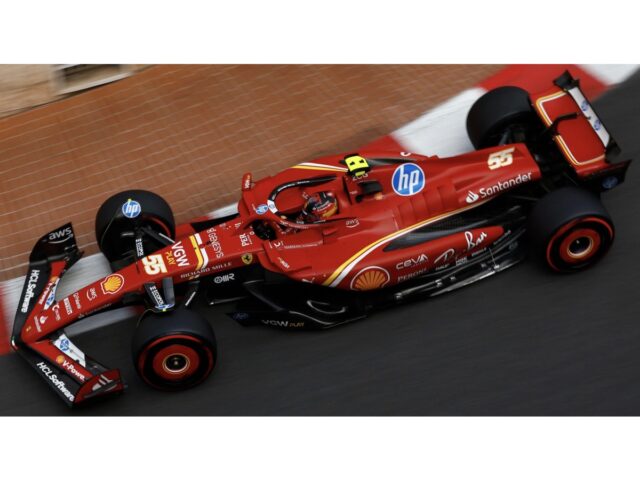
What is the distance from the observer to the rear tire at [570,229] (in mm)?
7074

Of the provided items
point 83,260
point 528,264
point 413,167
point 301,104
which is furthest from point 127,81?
point 528,264

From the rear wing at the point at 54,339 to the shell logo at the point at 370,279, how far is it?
200cm

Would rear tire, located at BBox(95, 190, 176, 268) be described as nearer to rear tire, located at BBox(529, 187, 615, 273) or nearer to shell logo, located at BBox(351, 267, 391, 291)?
shell logo, located at BBox(351, 267, 391, 291)

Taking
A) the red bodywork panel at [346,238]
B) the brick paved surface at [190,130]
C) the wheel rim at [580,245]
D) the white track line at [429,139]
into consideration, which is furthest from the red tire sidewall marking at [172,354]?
the wheel rim at [580,245]

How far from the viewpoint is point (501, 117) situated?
8.03 meters

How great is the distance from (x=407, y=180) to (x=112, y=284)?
2578 mm

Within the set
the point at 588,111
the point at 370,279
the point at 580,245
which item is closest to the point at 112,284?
the point at 370,279

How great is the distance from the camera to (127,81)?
33.5 ft

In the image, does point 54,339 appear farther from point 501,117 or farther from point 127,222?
point 501,117

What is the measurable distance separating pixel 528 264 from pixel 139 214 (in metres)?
3.35

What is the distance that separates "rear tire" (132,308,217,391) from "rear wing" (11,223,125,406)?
258mm

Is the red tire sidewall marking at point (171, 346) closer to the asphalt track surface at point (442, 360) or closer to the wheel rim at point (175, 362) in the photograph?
the wheel rim at point (175, 362)

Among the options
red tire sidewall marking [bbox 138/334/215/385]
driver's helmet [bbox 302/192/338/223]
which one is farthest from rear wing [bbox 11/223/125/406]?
driver's helmet [bbox 302/192/338/223]

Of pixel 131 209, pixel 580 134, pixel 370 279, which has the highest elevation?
pixel 580 134
